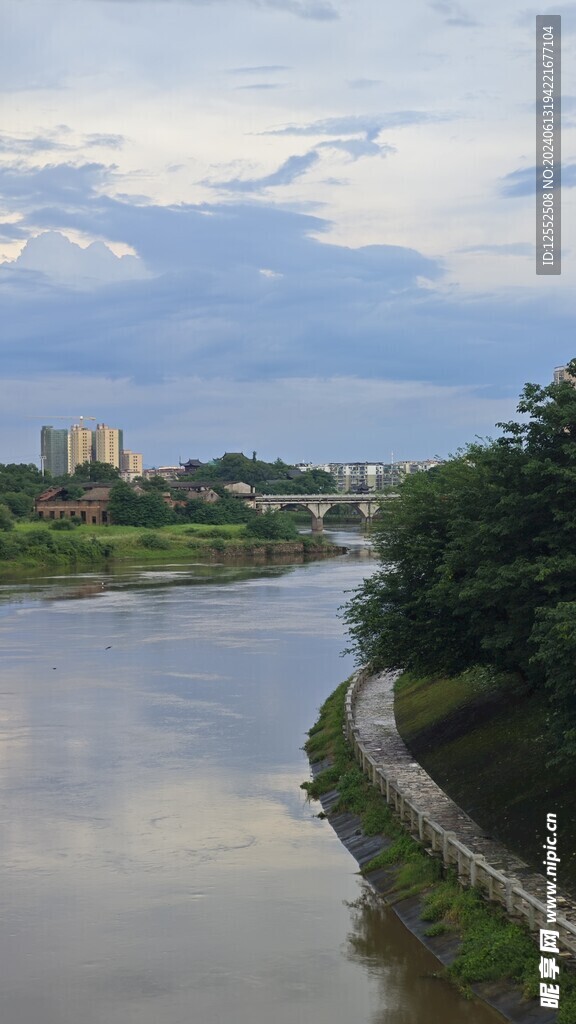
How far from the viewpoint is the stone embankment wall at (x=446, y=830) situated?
57.3 ft

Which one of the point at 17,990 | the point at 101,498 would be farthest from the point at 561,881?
the point at 101,498

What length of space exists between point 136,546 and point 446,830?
327 ft

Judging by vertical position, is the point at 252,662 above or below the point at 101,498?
below

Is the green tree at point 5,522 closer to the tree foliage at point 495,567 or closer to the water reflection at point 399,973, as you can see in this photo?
the tree foliage at point 495,567

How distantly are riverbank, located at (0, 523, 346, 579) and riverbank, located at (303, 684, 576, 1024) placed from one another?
3089 inches

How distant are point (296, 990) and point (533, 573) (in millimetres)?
9065

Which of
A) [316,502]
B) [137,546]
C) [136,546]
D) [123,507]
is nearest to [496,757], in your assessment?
[136,546]

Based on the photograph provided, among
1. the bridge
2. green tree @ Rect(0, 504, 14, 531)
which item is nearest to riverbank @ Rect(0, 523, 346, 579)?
green tree @ Rect(0, 504, 14, 531)

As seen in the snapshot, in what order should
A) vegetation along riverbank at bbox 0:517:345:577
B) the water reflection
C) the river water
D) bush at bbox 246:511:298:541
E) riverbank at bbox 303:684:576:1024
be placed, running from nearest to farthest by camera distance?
riverbank at bbox 303:684:576:1024 → the water reflection → the river water → vegetation along riverbank at bbox 0:517:345:577 → bush at bbox 246:511:298:541

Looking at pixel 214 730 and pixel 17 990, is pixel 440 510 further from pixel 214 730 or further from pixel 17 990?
pixel 17 990

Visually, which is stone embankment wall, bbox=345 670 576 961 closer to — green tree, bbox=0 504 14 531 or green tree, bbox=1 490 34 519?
green tree, bbox=0 504 14 531

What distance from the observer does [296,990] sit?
59.5ft

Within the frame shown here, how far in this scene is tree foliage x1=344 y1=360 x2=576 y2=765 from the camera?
21875 mm

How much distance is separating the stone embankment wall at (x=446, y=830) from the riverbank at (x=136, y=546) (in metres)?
72.5
